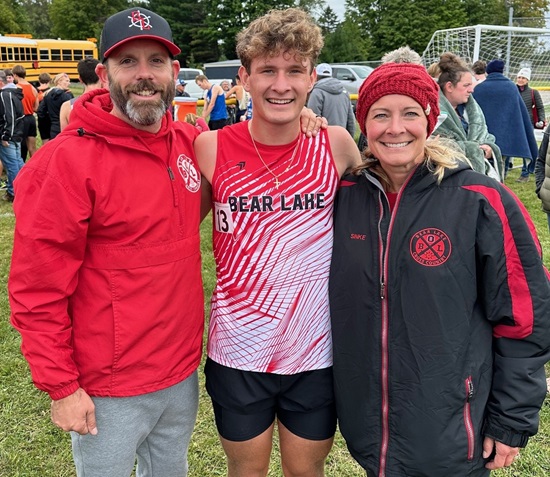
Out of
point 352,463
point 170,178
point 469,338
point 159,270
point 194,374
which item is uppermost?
point 170,178

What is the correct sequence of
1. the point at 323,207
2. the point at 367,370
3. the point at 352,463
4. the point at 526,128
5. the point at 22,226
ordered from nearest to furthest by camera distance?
1. the point at 22,226
2. the point at 367,370
3. the point at 323,207
4. the point at 352,463
5. the point at 526,128

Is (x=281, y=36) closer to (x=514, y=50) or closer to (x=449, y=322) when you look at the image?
(x=449, y=322)

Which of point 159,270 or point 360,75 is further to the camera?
point 360,75

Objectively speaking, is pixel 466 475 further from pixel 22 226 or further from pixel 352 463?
pixel 22 226

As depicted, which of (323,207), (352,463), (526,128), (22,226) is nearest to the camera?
(22,226)

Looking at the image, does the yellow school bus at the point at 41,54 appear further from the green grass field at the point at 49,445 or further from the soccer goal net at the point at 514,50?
the green grass field at the point at 49,445

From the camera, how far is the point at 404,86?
6.05 ft

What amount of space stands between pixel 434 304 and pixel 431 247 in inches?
7.5

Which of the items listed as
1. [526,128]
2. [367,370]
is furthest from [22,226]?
[526,128]

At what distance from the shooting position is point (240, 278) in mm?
2162

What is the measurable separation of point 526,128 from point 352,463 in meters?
5.24

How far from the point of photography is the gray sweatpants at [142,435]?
1.99 m

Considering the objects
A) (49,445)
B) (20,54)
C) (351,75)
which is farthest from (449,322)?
(20,54)

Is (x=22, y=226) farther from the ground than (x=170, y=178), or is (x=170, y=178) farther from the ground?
(x=170, y=178)
